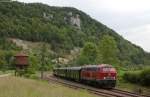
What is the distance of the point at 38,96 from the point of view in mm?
24438

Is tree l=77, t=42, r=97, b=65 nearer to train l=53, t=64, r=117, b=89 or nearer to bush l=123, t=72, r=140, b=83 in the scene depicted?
bush l=123, t=72, r=140, b=83

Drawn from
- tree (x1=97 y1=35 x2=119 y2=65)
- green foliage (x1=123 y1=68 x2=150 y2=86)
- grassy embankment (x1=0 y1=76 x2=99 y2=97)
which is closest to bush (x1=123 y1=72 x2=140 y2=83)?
green foliage (x1=123 y1=68 x2=150 y2=86)

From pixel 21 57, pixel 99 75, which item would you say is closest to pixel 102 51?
pixel 21 57

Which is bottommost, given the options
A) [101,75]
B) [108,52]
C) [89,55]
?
[101,75]

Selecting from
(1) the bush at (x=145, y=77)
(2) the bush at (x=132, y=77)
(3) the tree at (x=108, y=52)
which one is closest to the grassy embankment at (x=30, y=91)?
(1) the bush at (x=145, y=77)

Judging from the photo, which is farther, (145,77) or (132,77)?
(132,77)

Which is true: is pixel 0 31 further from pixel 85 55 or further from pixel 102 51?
pixel 102 51

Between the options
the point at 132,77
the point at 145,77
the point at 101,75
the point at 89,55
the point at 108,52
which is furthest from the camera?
the point at 89,55

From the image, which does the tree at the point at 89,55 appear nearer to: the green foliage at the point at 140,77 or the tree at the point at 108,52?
the tree at the point at 108,52

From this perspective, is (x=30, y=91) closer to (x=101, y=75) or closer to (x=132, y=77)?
(x=101, y=75)

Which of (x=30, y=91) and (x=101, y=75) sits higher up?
(x=101, y=75)

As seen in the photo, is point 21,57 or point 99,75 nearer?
point 99,75

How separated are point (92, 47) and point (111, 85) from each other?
6948cm

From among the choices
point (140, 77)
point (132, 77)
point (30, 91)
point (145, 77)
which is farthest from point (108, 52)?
point (30, 91)
